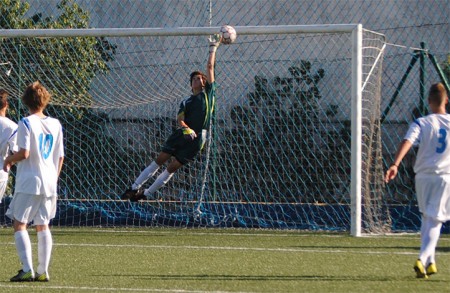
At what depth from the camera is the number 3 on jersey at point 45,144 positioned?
28.9ft

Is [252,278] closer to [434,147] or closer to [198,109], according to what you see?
[434,147]

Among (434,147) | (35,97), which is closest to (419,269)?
(434,147)

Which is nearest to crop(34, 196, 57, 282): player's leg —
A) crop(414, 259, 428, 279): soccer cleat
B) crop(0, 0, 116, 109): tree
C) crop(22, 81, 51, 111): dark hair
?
crop(22, 81, 51, 111): dark hair

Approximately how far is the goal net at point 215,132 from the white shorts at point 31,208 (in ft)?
18.5

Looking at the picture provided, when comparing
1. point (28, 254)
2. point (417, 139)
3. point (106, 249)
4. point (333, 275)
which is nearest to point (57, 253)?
point (106, 249)

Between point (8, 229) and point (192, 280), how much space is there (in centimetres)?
621

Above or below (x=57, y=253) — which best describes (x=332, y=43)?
above

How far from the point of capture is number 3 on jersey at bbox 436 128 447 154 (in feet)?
29.4

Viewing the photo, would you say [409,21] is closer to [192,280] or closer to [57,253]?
[57,253]

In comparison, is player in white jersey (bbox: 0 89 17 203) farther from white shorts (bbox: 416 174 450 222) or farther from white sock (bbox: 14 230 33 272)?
white shorts (bbox: 416 174 450 222)

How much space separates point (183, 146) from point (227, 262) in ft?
11.9

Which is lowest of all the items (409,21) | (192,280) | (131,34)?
(192,280)

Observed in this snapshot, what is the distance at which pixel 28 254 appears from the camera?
8.88 m

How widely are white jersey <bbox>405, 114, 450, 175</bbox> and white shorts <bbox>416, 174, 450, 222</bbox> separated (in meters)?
0.06
